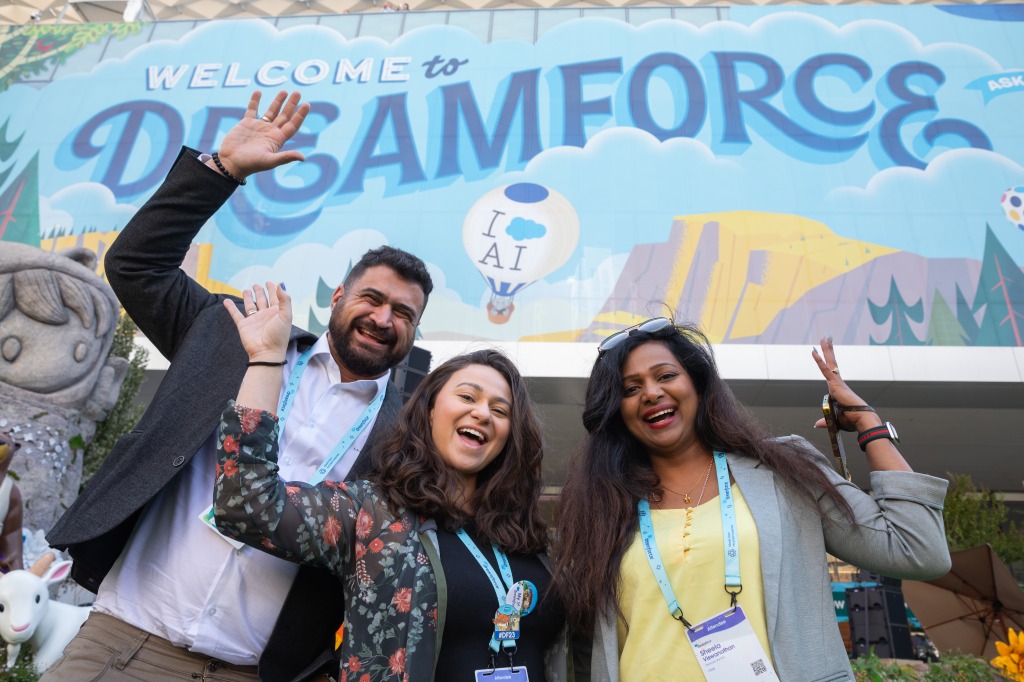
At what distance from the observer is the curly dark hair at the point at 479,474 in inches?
74.7

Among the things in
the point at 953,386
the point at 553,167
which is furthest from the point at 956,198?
the point at 553,167

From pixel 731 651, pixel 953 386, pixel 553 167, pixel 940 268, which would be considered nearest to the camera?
pixel 731 651

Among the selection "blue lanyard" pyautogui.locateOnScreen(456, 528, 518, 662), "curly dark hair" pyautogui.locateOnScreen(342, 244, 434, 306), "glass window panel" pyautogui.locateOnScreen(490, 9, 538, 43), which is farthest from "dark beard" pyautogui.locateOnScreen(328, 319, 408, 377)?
"glass window panel" pyautogui.locateOnScreen(490, 9, 538, 43)

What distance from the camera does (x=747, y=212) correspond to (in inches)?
493

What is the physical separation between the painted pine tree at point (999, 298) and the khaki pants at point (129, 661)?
1282cm

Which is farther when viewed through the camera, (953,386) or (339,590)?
(953,386)

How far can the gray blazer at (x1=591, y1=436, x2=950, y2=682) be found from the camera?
177 cm

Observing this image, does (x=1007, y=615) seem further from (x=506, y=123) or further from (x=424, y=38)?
(x=424, y=38)

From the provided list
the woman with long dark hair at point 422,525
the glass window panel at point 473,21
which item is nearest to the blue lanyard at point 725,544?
the woman with long dark hair at point 422,525

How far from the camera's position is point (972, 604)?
692cm

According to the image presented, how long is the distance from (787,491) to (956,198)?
1323 cm

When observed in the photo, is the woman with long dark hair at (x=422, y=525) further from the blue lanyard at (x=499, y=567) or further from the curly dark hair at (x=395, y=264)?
the curly dark hair at (x=395, y=264)

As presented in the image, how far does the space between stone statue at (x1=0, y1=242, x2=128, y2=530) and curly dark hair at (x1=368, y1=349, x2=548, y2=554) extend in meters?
5.06

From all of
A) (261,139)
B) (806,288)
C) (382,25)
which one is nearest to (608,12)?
(382,25)
